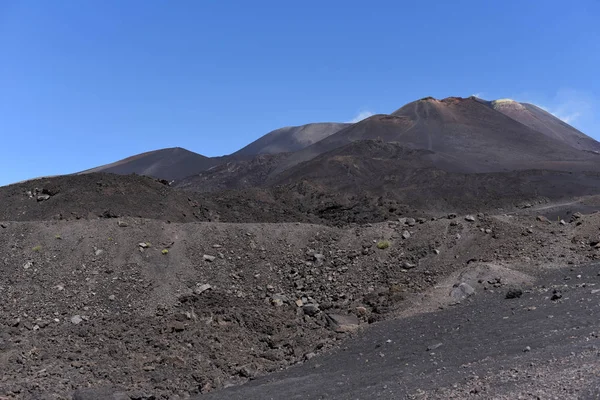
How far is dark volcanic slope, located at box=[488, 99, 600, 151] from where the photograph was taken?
90.4 metres

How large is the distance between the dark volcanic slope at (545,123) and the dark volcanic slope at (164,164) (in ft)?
169

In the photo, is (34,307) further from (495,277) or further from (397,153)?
(397,153)

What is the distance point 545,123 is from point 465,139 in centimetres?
4013

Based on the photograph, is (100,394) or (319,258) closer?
(100,394)

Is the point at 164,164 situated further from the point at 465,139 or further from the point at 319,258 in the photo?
the point at 319,258

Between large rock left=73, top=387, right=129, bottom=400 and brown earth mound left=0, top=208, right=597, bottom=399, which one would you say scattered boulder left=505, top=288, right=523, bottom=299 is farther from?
large rock left=73, top=387, right=129, bottom=400

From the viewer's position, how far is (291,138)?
106m

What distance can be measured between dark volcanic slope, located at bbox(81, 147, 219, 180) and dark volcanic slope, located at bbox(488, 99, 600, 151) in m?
51.6

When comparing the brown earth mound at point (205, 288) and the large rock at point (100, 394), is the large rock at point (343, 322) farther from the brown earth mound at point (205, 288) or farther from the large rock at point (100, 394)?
the large rock at point (100, 394)

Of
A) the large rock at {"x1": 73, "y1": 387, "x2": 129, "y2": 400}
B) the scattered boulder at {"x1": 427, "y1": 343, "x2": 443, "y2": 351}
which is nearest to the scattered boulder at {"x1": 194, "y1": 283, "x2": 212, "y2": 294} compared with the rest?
the large rock at {"x1": 73, "y1": 387, "x2": 129, "y2": 400}

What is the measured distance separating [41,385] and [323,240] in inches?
324

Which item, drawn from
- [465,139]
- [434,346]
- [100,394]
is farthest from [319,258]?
[465,139]

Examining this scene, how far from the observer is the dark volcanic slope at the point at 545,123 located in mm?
90438

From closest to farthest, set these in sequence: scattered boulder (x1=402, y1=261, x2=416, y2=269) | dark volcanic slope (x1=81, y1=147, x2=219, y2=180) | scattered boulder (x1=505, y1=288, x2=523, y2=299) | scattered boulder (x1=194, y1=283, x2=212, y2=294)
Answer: scattered boulder (x1=505, y1=288, x2=523, y2=299) → scattered boulder (x1=194, y1=283, x2=212, y2=294) → scattered boulder (x1=402, y1=261, x2=416, y2=269) → dark volcanic slope (x1=81, y1=147, x2=219, y2=180)
